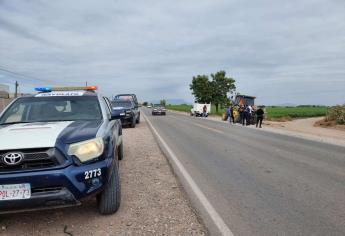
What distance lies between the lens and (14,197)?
4340mm

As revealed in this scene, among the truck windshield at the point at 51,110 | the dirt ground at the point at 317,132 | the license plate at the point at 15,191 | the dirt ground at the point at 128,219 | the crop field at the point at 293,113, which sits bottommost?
the crop field at the point at 293,113

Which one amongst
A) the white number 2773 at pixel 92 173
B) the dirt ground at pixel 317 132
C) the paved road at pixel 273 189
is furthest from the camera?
Result: the dirt ground at pixel 317 132

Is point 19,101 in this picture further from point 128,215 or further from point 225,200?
point 225,200

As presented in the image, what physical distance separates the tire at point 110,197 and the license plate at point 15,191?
3.51 feet

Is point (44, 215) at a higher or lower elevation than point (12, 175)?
lower

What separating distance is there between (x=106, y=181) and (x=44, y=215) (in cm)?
131

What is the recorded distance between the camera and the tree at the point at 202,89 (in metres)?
79.8

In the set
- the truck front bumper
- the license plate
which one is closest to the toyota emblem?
the truck front bumper

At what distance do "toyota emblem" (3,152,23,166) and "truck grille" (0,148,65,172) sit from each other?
0.03 meters

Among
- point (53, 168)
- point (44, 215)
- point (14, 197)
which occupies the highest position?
point (53, 168)

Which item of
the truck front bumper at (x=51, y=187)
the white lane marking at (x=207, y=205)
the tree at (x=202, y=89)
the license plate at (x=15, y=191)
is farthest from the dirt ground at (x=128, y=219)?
the tree at (x=202, y=89)

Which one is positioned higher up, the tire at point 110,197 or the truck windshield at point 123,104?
the truck windshield at point 123,104

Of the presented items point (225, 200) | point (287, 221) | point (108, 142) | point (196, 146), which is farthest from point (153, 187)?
point (196, 146)

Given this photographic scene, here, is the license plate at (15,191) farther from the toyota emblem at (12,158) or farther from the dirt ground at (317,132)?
the dirt ground at (317,132)
